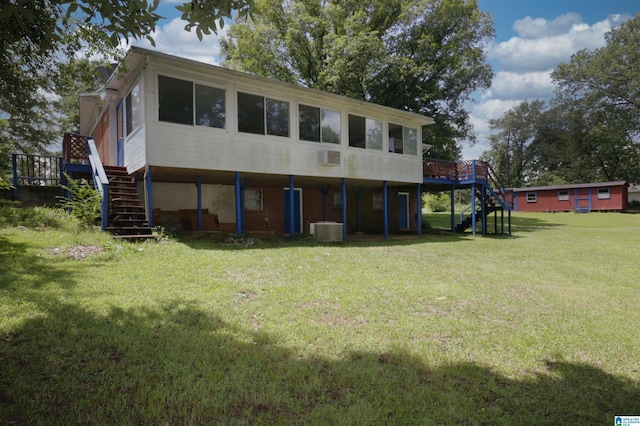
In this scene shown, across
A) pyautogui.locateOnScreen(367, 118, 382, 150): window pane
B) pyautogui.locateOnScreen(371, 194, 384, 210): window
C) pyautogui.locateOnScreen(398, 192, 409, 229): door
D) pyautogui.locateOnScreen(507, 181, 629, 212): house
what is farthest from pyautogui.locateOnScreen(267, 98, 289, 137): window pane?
pyautogui.locateOnScreen(507, 181, 629, 212): house

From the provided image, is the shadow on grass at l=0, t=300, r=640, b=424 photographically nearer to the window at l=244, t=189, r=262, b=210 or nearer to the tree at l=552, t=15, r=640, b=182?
the window at l=244, t=189, r=262, b=210

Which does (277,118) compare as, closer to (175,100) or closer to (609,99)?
(175,100)

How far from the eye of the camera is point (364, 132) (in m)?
14.4

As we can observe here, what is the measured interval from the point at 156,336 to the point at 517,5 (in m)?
17.7

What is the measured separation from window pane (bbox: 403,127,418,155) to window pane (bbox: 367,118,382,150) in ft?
5.20

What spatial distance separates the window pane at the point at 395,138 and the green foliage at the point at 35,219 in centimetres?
1178

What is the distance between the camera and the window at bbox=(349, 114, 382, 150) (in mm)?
14094

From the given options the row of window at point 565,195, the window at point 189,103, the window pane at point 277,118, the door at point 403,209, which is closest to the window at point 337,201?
the door at point 403,209

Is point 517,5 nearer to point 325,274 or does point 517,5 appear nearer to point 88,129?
point 325,274

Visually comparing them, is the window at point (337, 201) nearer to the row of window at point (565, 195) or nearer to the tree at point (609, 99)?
the row of window at point (565, 195)

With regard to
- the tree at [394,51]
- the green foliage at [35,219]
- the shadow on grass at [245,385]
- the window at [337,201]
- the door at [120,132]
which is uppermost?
the tree at [394,51]

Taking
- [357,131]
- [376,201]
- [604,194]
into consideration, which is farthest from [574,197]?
[357,131]

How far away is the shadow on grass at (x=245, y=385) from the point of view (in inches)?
100.0

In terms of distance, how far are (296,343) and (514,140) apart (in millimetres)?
69899
